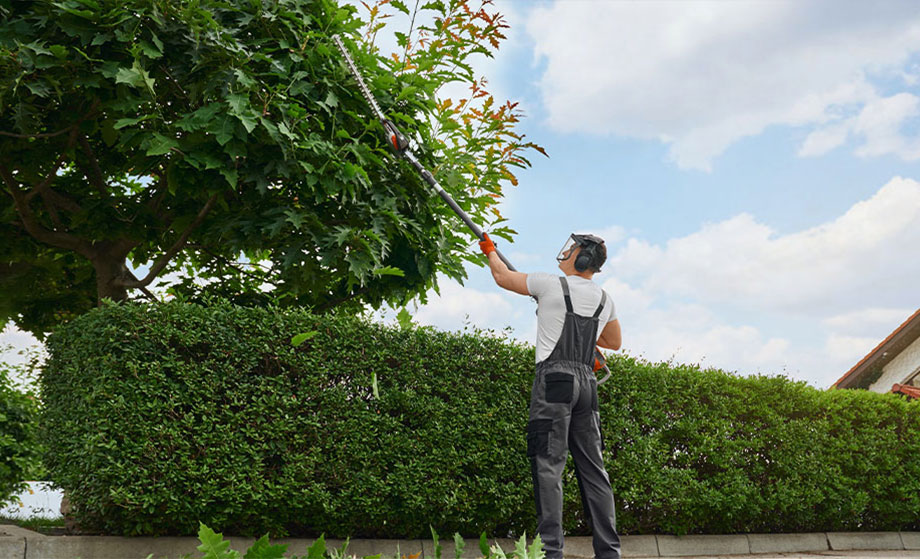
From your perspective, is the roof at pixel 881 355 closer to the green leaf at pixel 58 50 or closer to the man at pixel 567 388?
the man at pixel 567 388

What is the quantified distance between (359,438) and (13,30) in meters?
4.21

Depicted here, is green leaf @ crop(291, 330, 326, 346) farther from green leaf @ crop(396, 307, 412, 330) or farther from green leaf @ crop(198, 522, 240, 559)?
green leaf @ crop(198, 522, 240, 559)

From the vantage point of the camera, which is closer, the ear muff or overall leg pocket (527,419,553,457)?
overall leg pocket (527,419,553,457)

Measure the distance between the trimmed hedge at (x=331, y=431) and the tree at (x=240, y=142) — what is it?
2.73ft

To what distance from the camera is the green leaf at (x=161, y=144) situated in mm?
5555

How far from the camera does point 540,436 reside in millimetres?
5531

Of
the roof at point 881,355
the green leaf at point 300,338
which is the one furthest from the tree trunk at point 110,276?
the roof at point 881,355

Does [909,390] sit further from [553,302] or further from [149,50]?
[149,50]

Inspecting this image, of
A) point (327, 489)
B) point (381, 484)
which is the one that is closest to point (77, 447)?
point (327, 489)

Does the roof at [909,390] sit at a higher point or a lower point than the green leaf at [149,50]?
lower

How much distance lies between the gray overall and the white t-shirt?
0.04 metres

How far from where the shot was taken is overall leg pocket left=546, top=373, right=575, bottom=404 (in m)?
5.52

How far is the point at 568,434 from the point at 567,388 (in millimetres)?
460

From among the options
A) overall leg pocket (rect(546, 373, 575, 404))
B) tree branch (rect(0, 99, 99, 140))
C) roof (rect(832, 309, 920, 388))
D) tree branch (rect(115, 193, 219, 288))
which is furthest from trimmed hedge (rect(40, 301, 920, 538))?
roof (rect(832, 309, 920, 388))
